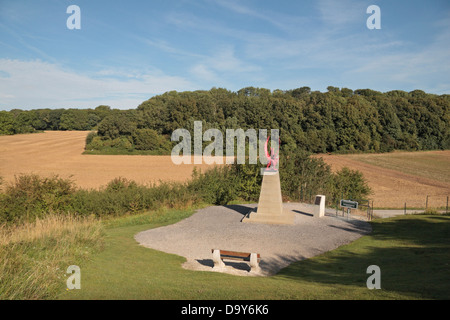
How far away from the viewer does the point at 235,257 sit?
33.7 ft

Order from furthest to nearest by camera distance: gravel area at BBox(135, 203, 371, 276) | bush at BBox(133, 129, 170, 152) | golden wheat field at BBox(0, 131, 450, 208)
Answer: bush at BBox(133, 129, 170, 152), golden wheat field at BBox(0, 131, 450, 208), gravel area at BBox(135, 203, 371, 276)

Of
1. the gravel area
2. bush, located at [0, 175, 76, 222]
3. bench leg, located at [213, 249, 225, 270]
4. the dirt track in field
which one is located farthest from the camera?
the dirt track in field

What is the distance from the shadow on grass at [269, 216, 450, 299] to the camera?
740 centimetres

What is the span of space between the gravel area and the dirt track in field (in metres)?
22.8

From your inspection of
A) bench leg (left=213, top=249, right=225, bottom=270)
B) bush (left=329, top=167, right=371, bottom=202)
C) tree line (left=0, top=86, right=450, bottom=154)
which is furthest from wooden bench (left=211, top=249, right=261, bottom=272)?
tree line (left=0, top=86, right=450, bottom=154)

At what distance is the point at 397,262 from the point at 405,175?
44956mm

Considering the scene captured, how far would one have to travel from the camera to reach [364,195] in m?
30.2

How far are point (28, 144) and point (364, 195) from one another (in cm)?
7368

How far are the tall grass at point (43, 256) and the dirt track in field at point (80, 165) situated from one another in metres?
25.7

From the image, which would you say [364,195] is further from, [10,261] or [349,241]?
[10,261]

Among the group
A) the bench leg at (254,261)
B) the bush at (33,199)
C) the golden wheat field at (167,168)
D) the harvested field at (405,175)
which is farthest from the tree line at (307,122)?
the bench leg at (254,261)
